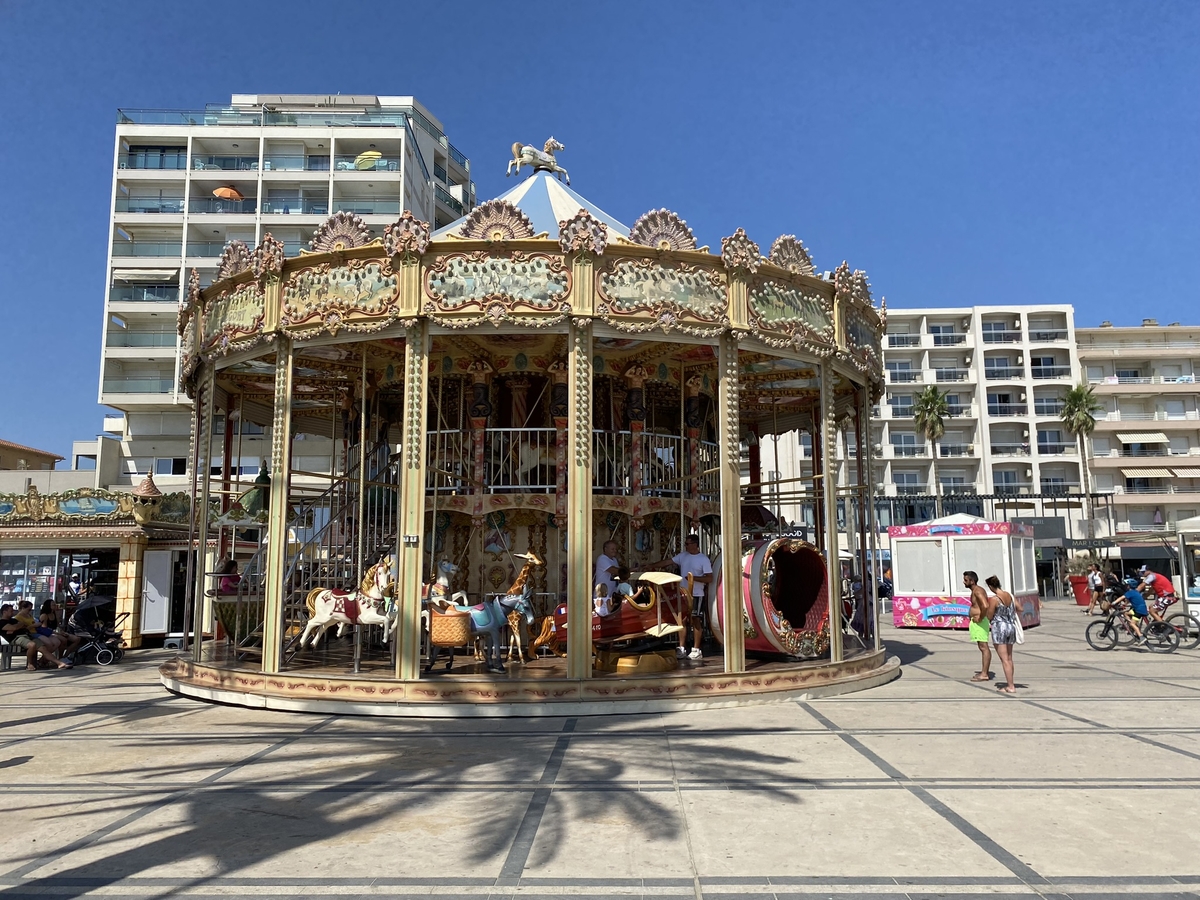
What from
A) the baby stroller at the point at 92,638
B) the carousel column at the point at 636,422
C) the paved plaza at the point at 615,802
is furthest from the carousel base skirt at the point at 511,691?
the baby stroller at the point at 92,638

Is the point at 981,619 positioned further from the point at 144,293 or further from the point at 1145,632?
the point at 144,293

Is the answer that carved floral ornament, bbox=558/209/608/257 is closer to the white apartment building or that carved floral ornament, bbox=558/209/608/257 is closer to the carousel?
the carousel

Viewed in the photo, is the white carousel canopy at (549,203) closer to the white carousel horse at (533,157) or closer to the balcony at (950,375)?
the white carousel horse at (533,157)

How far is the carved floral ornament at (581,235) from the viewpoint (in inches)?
475

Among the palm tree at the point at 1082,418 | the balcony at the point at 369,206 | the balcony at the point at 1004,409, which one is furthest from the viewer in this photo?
the balcony at the point at 1004,409

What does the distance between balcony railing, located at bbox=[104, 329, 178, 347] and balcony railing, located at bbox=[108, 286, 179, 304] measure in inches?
68.2

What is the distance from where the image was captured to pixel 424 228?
12.1m

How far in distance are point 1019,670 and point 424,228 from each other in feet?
44.8

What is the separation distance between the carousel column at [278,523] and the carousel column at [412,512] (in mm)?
1887

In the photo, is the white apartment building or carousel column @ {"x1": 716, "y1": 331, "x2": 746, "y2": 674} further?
the white apartment building

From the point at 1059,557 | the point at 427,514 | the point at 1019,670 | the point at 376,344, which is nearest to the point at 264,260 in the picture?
the point at 376,344

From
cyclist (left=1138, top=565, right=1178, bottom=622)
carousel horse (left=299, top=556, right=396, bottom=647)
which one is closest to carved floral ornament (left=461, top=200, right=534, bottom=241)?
carousel horse (left=299, top=556, right=396, bottom=647)

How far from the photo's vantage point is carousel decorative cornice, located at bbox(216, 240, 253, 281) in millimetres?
13742

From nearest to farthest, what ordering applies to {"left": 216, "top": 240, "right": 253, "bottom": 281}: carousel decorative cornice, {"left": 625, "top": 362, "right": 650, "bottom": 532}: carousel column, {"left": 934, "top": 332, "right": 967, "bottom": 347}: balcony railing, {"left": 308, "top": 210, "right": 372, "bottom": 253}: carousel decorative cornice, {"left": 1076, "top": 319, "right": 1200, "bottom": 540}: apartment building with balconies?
{"left": 308, "top": 210, "right": 372, "bottom": 253}: carousel decorative cornice
{"left": 216, "top": 240, "right": 253, "bottom": 281}: carousel decorative cornice
{"left": 625, "top": 362, "right": 650, "bottom": 532}: carousel column
{"left": 1076, "top": 319, "right": 1200, "bottom": 540}: apartment building with balconies
{"left": 934, "top": 332, "right": 967, "bottom": 347}: balcony railing
